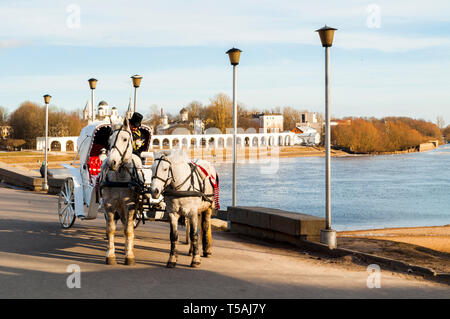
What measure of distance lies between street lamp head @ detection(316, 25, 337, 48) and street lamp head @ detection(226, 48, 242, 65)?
3.69m

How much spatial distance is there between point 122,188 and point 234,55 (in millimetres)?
6692

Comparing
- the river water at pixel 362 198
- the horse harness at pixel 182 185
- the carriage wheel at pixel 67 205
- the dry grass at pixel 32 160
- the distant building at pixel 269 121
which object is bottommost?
the river water at pixel 362 198

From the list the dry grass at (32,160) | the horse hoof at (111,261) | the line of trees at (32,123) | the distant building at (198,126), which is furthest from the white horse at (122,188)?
the distant building at (198,126)

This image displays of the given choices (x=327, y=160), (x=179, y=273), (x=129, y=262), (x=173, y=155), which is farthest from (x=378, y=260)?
(x=129, y=262)

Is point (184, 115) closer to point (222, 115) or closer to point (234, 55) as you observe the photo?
point (222, 115)

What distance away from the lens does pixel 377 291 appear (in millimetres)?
7457

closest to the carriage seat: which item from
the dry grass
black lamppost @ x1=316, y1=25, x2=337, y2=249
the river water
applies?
black lamppost @ x1=316, y1=25, x2=337, y2=249

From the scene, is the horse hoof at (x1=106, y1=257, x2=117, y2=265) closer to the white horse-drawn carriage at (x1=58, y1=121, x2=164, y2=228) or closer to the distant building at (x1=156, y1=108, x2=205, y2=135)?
the white horse-drawn carriage at (x1=58, y1=121, x2=164, y2=228)

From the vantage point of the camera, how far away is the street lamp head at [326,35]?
1110 centimetres

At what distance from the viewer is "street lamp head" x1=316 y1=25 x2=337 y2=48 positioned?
11102mm

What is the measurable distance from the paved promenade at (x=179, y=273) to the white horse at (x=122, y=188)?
399 millimetres

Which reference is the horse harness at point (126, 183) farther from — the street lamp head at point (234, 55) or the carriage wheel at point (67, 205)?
the street lamp head at point (234, 55)

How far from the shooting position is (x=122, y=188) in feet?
29.7

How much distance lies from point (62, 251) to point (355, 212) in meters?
27.0
